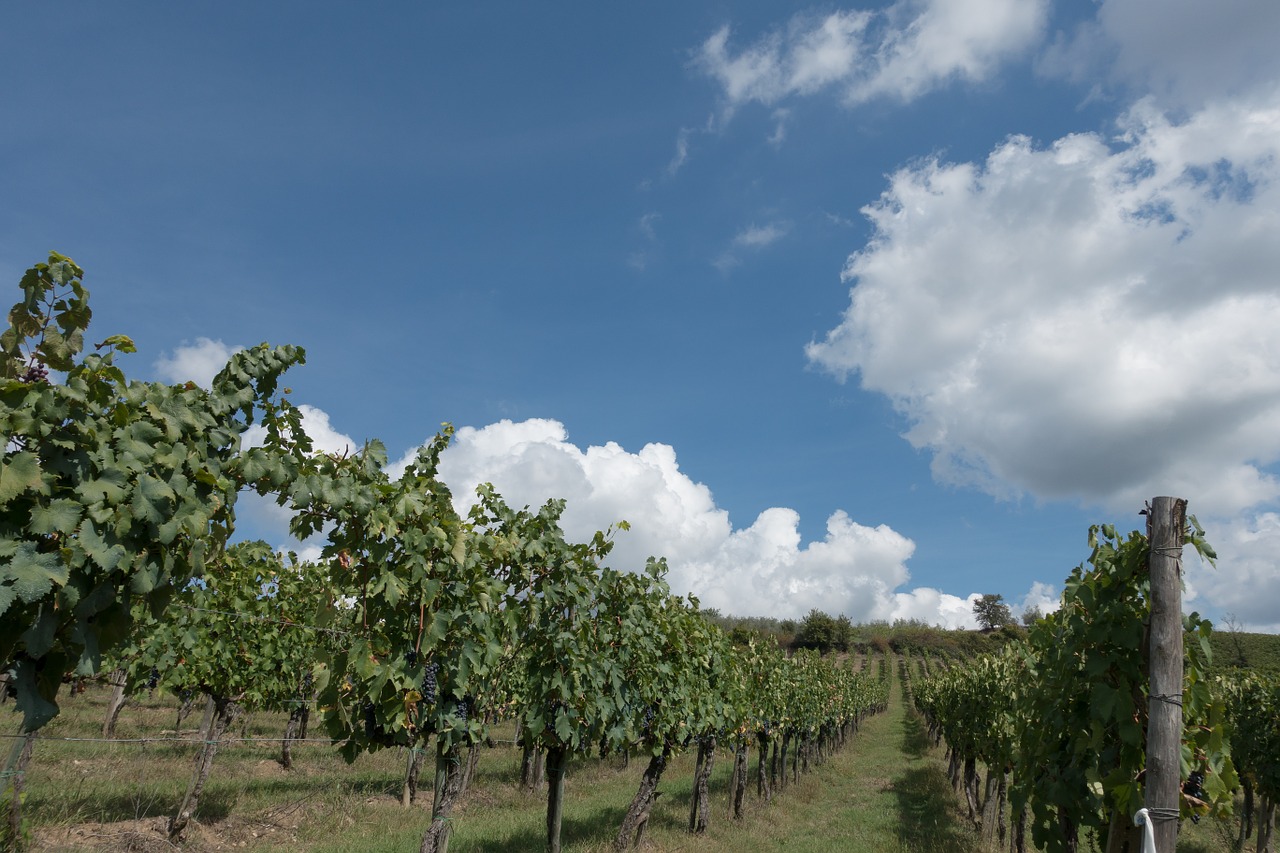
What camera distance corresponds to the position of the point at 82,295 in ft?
10.2

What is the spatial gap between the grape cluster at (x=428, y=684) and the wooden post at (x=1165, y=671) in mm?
4406

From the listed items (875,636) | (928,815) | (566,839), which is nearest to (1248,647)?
(875,636)

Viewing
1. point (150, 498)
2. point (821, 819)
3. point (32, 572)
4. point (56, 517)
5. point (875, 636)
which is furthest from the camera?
point (875, 636)

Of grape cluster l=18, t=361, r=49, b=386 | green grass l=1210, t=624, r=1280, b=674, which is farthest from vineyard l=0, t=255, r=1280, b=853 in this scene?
green grass l=1210, t=624, r=1280, b=674

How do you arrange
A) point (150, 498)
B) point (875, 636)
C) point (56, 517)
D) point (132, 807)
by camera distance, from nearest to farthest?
point (56, 517), point (150, 498), point (132, 807), point (875, 636)

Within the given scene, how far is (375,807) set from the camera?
1249cm

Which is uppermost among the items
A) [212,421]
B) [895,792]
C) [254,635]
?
[212,421]

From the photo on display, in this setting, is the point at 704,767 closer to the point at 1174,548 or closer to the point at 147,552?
the point at 1174,548

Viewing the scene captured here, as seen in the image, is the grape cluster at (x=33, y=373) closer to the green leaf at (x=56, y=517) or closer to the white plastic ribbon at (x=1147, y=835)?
the green leaf at (x=56, y=517)

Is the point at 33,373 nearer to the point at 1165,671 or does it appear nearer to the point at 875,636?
the point at 1165,671

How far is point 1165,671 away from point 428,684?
4593 millimetres

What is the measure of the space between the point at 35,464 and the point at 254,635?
11.3 meters

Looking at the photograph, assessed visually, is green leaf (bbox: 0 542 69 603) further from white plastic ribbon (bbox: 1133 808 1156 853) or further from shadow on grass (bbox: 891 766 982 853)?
shadow on grass (bbox: 891 766 982 853)

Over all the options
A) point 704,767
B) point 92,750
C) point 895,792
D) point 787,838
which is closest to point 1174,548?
point 704,767
